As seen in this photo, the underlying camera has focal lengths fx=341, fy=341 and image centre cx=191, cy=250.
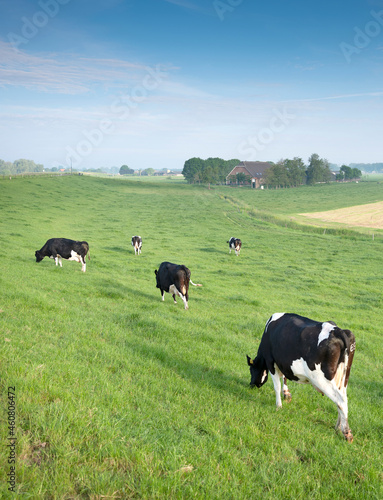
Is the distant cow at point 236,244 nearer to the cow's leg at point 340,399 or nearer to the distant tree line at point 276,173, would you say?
the cow's leg at point 340,399

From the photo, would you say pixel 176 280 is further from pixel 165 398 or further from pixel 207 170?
pixel 207 170

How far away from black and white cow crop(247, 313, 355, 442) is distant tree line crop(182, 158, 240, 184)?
4734 inches

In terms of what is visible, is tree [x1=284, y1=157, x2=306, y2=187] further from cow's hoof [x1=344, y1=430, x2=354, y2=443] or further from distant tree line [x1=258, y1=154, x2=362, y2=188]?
cow's hoof [x1=344, y1=430, x2=354, y2=443]

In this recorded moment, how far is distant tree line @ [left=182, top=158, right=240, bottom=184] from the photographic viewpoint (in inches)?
4925

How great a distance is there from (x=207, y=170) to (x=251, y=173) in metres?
19.8

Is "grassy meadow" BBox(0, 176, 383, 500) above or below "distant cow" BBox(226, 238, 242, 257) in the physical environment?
above

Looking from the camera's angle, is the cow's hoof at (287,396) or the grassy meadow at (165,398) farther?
the cow's hoof at (287,396)

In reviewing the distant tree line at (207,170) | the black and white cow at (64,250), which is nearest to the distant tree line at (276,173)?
the distant tree line at (207,170)

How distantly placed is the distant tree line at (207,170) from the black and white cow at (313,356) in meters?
120

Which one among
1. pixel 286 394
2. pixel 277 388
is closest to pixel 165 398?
pixel 277 388

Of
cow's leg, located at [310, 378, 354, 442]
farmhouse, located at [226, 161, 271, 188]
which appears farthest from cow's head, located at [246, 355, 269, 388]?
farmhouse, located at [226, 161, 271, 188]

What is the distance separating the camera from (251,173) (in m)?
132

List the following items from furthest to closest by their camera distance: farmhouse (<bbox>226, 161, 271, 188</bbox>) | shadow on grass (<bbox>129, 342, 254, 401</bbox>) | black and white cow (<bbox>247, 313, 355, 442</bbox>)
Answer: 1. farmhouse (<bbox>226, 161, 271, 188</bbox>)
2. shadow on grass (<bbox>129, 342, 254, 401</bbox>)
3. black and white cow (<bbox>247, 313, 355, 442</bbox>)

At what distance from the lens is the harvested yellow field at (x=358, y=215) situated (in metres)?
59.8
